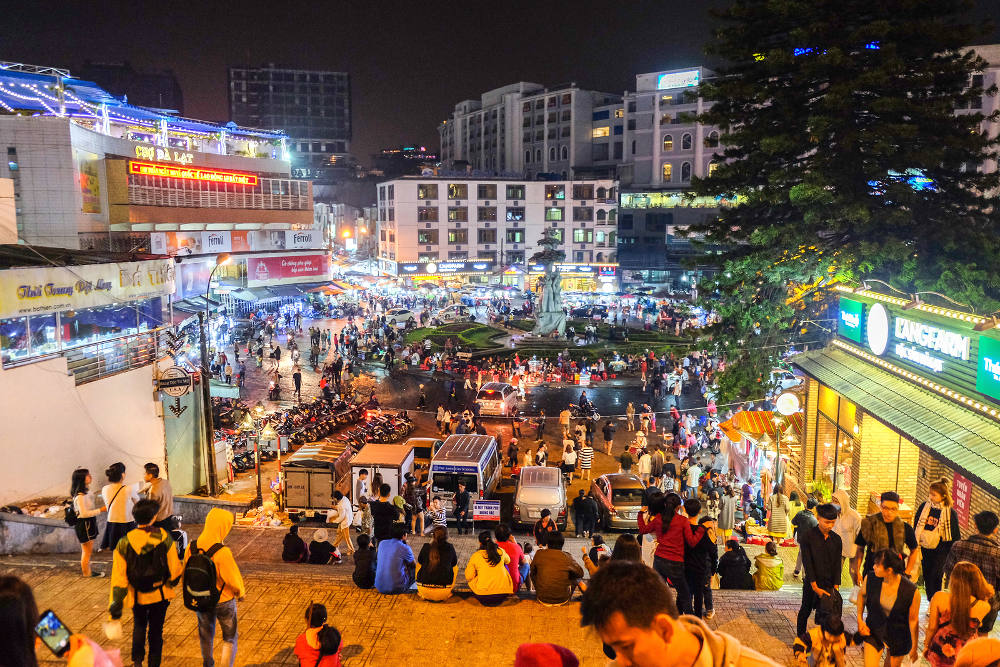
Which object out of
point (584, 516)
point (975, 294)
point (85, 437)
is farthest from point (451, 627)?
point (975, 294)

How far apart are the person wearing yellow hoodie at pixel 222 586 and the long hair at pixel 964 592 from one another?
5669mm

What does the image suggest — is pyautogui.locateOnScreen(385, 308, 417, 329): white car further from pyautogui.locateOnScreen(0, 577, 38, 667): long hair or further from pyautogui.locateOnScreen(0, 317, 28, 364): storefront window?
pyautogui.locateOnScreen(0, 577, 38, 667): long hair

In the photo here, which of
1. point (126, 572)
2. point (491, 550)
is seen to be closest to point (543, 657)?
point (126, 572)

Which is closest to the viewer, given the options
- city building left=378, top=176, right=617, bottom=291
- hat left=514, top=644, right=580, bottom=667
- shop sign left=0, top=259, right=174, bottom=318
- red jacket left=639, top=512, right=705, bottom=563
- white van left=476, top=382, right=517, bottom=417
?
hat left=514, top=644, right=580, bottom=667

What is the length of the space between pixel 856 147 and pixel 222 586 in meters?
15.4

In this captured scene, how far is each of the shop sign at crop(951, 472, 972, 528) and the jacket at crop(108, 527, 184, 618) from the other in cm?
1013

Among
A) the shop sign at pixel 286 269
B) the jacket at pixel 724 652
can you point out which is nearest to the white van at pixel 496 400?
the jacket at pixel 724 652

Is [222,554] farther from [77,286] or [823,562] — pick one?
[77,286]

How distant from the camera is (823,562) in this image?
7027mm

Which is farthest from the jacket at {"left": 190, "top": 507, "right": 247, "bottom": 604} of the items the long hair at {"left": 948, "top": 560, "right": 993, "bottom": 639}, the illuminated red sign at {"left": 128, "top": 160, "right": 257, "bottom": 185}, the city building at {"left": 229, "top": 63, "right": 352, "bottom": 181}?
the city building at {"left": 229, "top": 63, "right": 352, "bottom": 181}

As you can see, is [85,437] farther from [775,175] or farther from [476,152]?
[476,152]

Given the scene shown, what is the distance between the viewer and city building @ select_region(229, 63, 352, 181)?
11881cm

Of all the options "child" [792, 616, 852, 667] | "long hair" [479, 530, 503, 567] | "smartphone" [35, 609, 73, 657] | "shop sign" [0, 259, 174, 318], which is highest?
"shop sign" [0, 259, 174, 318]

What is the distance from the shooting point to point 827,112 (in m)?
15.7
